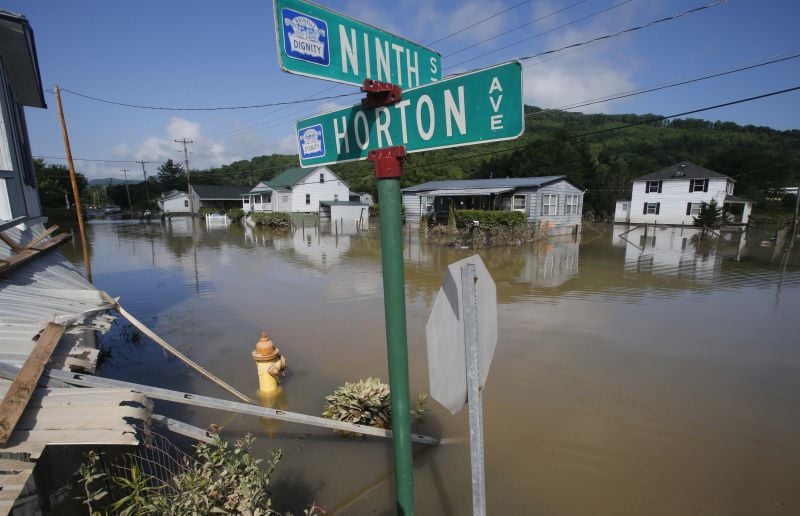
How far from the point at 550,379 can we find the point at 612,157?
75.9 meters

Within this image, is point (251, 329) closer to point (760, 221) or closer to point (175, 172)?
point (760, 221)

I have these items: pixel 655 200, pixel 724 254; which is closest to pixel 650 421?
pixel 724 254

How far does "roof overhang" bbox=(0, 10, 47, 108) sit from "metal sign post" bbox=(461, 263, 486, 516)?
8.44 m

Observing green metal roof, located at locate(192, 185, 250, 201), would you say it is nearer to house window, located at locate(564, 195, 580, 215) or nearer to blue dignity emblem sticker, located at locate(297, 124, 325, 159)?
house window, located at locate(564, 195, 580, 215)

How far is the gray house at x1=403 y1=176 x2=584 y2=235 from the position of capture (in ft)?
89.6

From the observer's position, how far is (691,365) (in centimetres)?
663

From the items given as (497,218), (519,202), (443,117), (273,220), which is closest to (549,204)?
(519,202)

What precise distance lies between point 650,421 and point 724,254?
19560mm

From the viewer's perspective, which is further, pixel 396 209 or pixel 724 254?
pixel 724 254

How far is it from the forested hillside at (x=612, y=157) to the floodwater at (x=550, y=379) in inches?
1131

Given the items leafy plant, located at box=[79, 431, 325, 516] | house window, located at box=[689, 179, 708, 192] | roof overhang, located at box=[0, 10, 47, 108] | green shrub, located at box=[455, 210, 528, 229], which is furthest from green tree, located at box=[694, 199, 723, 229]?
roof overhang, located at box=[0, 10, 47, 108]

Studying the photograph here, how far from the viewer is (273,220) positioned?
34094 mm

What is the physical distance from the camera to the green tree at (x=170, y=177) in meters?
82.1

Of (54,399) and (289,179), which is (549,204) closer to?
(54,399)
